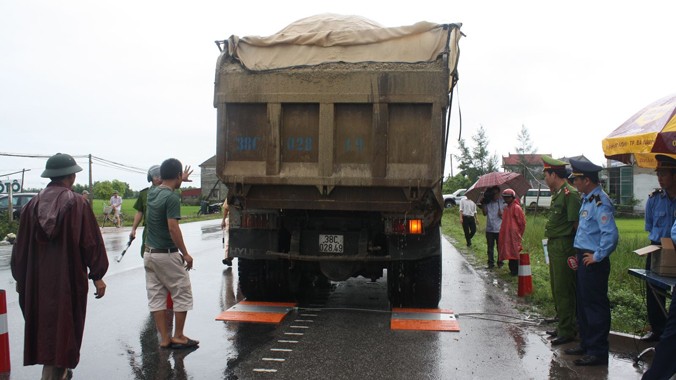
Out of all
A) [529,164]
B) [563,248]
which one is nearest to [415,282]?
[563,248]

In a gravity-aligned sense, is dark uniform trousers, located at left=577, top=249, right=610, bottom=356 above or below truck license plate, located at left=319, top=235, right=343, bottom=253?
below

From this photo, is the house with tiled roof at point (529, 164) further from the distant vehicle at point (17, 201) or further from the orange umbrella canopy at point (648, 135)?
the orange umbrella canopy at point (648, 135)

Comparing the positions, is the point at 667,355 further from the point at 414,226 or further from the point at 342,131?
the point at 342,131

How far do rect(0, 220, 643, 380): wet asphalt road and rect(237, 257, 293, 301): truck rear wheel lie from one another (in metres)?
0.39

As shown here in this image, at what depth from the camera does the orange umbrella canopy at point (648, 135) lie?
179 inches

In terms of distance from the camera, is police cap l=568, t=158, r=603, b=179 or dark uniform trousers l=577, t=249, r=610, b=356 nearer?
dark uniform trousers l=577, t=249, r=610, b=356

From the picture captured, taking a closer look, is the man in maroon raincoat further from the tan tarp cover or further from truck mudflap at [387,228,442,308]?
truck mudflap at [387,228,442,308]

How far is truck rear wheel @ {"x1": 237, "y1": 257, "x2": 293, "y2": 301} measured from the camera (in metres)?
7.13

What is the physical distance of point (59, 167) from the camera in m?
4.35

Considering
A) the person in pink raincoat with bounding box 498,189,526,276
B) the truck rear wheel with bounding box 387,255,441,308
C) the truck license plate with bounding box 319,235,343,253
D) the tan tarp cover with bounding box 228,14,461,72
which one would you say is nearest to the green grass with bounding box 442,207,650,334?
the person in pink raincoat with bounding box 498,189,526,276

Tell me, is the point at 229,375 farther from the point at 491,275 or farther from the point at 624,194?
the point at 624,194

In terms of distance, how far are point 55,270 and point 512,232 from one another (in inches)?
316

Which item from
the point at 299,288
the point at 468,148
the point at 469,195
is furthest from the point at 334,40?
the point at 468,148

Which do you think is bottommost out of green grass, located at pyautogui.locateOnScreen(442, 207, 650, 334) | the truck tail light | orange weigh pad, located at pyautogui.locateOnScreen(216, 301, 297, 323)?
orange weigh pad, located at pyautogui.locateOnScreen(216, 301, 297, 323)
